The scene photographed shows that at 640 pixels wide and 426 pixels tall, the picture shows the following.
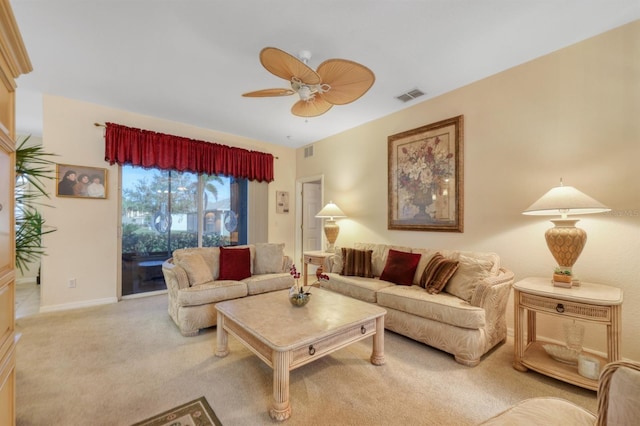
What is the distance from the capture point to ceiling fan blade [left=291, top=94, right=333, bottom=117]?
2.61m

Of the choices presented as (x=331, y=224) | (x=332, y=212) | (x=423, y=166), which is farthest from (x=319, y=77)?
(x=331, y=224)

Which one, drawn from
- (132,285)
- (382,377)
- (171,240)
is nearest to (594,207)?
(382,377)

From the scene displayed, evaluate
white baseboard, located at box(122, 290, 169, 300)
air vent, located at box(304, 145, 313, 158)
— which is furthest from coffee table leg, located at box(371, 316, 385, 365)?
air vent, located at box(304, 145, 313, 158)

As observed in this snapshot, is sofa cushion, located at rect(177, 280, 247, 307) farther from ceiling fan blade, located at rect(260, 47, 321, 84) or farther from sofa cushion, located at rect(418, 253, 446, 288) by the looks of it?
ceiling fan blade, located at rect(260, 47, 321, 84)

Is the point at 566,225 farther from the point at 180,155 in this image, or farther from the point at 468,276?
the point at 180,155

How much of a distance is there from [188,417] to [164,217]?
3549 millimetres

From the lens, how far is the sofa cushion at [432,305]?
7.36 feet

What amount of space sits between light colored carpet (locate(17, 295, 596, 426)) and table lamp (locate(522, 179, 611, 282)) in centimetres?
98

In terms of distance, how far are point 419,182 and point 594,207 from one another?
1843 mm

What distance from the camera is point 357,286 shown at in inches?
125

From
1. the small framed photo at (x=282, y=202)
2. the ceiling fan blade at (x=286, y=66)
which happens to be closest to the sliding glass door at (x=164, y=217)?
the small framed photo at (x=282, y=202)

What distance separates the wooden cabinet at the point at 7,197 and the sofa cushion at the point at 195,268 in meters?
1.68

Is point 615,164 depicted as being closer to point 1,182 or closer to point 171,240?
point 1,182

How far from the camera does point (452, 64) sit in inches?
109
